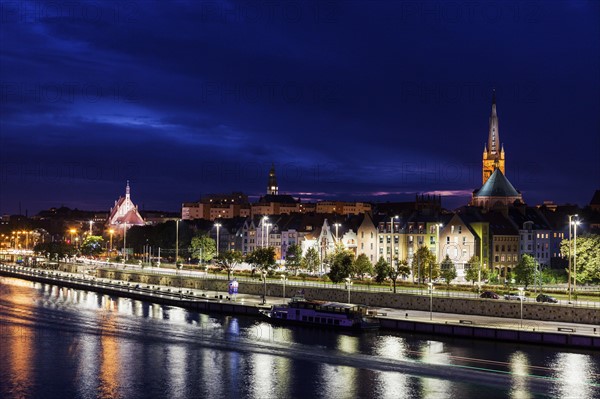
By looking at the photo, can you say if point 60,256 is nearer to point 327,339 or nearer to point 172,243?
point 172,243

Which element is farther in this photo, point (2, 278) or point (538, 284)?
point (2, 278)

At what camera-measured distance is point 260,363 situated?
175ft

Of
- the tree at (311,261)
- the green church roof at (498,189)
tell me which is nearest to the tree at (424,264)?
the tree at (311,261)

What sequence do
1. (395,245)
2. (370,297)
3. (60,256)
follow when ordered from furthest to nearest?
1. (60,256)
2. (395,245)
3. (370,297)

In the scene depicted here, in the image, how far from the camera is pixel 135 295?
312ft

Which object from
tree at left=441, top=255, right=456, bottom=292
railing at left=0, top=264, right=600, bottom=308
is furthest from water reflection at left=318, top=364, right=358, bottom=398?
tree at left=441, top=255, right=456, bottom=292

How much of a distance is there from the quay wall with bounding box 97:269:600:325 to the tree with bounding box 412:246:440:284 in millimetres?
8816

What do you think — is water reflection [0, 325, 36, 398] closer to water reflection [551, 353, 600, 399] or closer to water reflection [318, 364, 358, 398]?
water reflection [318, 364, 358, 398]

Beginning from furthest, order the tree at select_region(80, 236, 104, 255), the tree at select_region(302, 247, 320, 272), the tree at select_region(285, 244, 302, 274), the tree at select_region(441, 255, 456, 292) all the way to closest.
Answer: the tree at select_region(80, 236, 104, 255), the tree at select_region(285, 244, 302, 274), the tree at select_region(302, 247, 320, 272), the tree at select_region(441, 255, 456, 292)

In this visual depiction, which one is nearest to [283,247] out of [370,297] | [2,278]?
[2,278]

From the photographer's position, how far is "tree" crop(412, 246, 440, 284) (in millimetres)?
85812

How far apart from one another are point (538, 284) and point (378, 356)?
32497mm

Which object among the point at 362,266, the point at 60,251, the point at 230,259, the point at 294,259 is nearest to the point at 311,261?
the point at 294,259

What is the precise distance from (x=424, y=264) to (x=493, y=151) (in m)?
108
